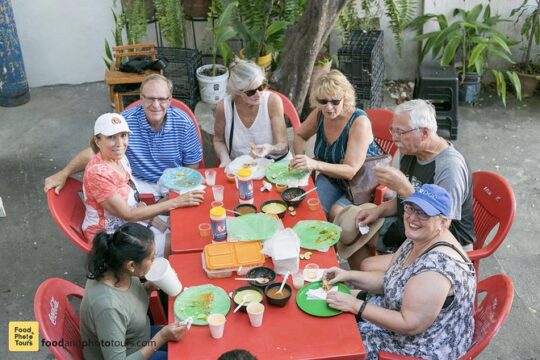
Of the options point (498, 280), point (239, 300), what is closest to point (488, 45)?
point (498, 280)

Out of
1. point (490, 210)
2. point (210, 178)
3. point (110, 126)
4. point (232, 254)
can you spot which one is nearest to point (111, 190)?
point (110, 126)

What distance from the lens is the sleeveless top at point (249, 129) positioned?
462 cm

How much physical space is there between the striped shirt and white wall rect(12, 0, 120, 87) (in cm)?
395

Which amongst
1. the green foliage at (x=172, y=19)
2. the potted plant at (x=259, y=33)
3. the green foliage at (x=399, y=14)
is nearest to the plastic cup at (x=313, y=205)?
the potted plant at (x=259, y=33)

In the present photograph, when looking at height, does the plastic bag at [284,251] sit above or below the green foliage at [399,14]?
below

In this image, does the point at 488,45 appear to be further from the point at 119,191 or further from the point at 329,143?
the point at 119,191

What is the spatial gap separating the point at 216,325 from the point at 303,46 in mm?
3710

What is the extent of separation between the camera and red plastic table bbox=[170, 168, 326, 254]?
3527 millimetres

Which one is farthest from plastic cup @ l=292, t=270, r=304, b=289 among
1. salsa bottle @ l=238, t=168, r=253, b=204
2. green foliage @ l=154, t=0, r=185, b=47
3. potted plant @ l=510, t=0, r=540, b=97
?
Answer: potted plant @ l=510, t=0, r=540, b=97

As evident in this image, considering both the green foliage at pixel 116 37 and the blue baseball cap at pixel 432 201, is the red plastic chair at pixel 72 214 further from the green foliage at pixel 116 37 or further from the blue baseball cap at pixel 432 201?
the green foliage at pixel 116 37

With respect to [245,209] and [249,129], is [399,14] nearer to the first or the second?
[249,129]

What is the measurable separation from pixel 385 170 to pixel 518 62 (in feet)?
16.9

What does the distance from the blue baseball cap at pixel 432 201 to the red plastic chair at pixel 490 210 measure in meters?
0.85

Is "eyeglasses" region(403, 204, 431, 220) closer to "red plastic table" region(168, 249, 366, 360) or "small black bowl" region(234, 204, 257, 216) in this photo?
"red plastic table" region(168, 249, 366, 360)
